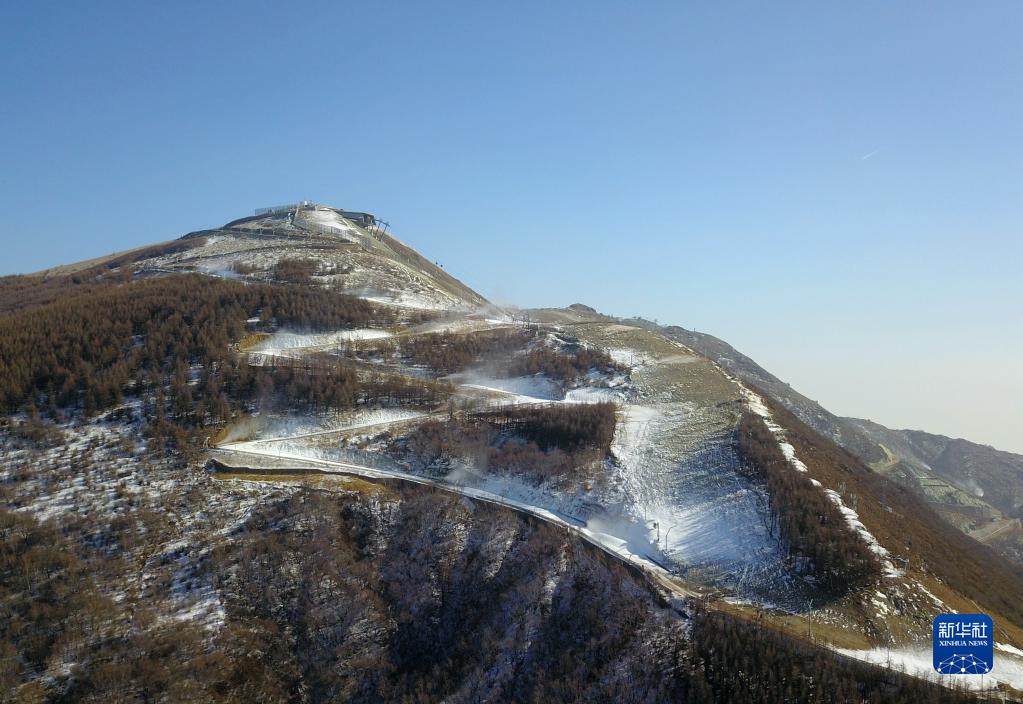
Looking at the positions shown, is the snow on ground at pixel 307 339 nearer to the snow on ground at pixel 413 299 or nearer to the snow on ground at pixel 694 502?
the snow on ground at pixel 413 299

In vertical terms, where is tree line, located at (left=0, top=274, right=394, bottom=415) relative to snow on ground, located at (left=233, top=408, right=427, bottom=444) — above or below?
above

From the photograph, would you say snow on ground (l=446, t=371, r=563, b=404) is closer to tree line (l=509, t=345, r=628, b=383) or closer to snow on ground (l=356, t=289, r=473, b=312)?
tree line (l=509, t=345, r=628, b=383)

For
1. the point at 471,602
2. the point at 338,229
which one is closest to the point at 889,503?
the point at 471,602

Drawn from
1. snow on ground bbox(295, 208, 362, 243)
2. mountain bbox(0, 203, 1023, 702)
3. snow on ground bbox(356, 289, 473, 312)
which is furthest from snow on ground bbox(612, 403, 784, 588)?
snow on ground bbox(295, 208, 362, 243)

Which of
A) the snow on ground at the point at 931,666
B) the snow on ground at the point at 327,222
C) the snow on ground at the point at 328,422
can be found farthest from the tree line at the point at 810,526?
the snow on ground at the point at 327,222
